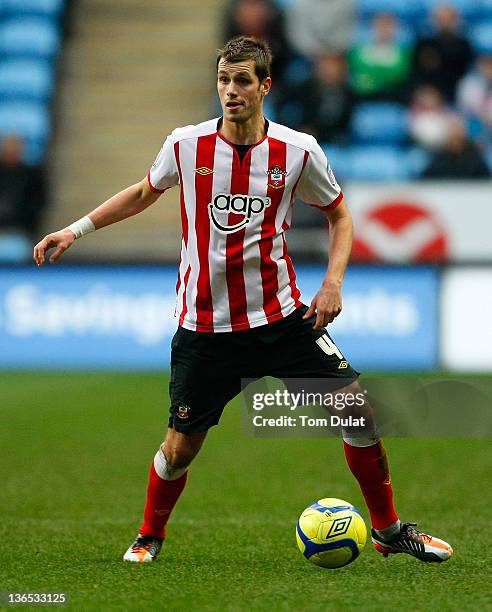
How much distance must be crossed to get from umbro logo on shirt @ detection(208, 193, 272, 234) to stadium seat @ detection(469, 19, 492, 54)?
491 inches

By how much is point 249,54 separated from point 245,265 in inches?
30.9

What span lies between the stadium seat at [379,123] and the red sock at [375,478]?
11308 millimetres

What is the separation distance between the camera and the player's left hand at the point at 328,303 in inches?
189

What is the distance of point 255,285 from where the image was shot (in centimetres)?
498

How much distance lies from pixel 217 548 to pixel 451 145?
996 centimetres

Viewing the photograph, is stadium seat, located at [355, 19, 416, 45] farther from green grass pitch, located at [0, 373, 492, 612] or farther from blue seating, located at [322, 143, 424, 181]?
green grass pitch, located at [0, 373, 492, 612]

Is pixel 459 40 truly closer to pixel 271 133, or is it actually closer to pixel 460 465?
pixel 460 465

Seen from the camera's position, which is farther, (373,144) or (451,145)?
(373,144)

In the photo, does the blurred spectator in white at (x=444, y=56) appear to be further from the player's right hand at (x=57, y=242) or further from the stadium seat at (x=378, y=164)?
the player's right hand at (x=57, y=242)

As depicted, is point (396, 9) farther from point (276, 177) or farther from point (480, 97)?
point (276, 177)

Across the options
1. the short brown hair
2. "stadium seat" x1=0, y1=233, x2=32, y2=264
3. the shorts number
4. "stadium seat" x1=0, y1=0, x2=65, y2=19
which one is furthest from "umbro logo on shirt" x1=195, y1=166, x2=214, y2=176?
"stadium seat" x1=0, y1=0, x2=65, y2=19

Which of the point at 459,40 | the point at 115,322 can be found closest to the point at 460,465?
the point at 115,322

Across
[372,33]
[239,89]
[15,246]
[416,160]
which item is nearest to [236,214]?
[239,89]

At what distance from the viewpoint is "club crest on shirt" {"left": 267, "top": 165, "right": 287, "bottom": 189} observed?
4.93 meters
